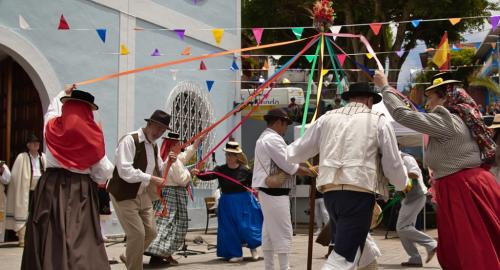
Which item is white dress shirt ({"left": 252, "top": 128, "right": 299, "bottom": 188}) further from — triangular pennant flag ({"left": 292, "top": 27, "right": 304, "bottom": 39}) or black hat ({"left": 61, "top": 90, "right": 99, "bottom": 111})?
triangular pennant flag ({"left": 292, "top": 27, "right": 304, "bottom": 39})

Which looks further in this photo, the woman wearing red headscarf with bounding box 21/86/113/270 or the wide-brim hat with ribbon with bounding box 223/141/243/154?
the wide-brim hat with ribbon with bounding box 223/141/243/154

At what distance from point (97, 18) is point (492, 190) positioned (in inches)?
385

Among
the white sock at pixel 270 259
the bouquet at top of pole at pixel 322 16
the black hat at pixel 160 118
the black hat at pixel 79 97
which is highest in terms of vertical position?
the bouquet at top of pole at pixel 322 16

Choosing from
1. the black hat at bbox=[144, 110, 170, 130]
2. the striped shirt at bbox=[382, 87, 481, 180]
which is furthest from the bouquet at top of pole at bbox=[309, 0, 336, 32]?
the striped shirt at bbox=[382, 87, 481, 180]

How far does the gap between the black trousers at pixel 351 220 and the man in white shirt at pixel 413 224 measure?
4330 mm

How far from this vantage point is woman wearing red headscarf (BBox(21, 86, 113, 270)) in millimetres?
6039

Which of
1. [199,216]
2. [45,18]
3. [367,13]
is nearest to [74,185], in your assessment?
[45,18]

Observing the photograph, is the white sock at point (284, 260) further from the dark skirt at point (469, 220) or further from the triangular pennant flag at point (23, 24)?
the triangular pennant flag at point (23, 24)

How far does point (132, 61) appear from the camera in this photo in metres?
14.2

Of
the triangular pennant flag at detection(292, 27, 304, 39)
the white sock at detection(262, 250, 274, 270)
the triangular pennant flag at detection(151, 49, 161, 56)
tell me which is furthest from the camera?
the triangular pennant flag at detection(151, 49, 161, 56)

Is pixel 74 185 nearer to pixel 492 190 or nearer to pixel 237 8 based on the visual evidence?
pixel 492 190

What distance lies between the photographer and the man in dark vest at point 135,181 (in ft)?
23.7

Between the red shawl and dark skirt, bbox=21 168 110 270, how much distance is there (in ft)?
0.56

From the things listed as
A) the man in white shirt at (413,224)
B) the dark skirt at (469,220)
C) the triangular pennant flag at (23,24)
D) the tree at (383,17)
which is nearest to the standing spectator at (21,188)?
the triangular pennant flag at (23,24)
